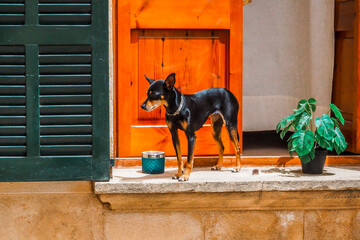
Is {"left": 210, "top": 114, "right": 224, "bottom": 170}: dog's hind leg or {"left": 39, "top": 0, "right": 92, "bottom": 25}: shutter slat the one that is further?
{"left": 210, "top": 114, "right": 224, "bottom": 170}: dog's hind leg

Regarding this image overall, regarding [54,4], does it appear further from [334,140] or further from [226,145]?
[334,140]

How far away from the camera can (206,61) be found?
4.93 m

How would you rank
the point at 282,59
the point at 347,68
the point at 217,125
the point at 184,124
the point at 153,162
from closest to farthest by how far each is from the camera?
the point at 184,124
the point at 153,162
the point at 217,125
the point at 347,68
the point at 282,59

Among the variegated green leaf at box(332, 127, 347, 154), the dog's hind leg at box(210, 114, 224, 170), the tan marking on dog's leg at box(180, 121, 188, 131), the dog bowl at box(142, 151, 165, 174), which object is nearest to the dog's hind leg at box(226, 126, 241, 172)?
the dog's hind leg at box(210, 114, 224, 170)

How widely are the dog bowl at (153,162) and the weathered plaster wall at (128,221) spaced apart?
35 centimetres

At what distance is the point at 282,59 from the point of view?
659 centimetres

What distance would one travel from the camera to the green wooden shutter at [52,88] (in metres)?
4.07

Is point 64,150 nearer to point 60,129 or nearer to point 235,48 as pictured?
point 60,129

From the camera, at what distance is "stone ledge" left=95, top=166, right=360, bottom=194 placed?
13.8ft

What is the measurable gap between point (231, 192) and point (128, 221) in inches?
30.8

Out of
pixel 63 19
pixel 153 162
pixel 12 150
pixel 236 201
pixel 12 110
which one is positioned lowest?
pixel 236 201

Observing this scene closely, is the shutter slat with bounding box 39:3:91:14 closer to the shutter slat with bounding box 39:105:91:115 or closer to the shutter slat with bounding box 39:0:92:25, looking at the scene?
the shutter slat with bounding box 39:0:92:25

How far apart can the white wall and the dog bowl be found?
2350mm

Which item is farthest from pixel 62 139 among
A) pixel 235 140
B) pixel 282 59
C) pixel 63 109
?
pixel 282 59
